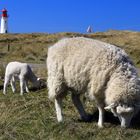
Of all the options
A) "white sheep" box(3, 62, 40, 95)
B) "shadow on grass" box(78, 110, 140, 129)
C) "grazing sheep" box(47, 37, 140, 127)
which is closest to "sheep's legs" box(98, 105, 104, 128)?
"grazing sheep" box(47, 37, 140, 127)

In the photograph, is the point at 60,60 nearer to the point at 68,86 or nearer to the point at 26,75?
the point at 68,86

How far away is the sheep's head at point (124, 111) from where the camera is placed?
907 cm

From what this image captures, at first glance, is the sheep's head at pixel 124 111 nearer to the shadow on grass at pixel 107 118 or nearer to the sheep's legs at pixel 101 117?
the sheep's legs at pixel 101 117

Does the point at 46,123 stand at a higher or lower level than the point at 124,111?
lower

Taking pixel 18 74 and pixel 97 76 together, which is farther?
pixel 18 74

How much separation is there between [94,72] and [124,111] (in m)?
0.94

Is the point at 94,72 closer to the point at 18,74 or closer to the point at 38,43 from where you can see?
the point at 18,74

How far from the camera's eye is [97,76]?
30.5ft

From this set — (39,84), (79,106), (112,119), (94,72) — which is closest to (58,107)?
(79,106)

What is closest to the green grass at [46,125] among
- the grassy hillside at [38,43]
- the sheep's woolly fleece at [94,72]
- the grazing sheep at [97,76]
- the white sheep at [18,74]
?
the grazing sheep at [97,76]

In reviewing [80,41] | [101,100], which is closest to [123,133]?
[101,100]

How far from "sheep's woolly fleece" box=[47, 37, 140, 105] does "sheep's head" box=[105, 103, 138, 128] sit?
0.10m

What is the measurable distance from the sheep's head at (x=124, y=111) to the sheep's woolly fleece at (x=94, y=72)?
0.32 ft

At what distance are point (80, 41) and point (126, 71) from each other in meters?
1.31
